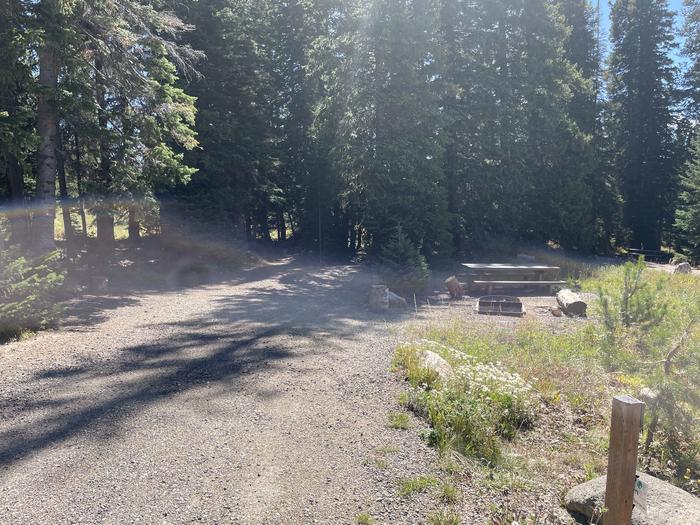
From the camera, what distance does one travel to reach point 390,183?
18.1 metres

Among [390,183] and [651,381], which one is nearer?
[651,381]

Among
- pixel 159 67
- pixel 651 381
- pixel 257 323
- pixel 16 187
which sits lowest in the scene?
pixel 257 323

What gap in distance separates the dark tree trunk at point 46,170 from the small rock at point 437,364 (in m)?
9.68

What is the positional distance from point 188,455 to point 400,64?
16.8 metres

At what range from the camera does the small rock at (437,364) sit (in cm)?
598

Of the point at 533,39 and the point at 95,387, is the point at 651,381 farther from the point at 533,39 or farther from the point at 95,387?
the point at 533,39

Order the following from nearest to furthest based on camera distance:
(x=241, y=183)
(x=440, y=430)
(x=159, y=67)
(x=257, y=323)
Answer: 1. (x=440, y=430)
2. (x=257, y=323)
3. (x=159, y=67)
4. (x=241, y=183)

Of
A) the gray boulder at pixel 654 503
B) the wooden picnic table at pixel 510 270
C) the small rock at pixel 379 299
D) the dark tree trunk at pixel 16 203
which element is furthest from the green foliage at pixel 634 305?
the dark tree trunk at pixel 16 203

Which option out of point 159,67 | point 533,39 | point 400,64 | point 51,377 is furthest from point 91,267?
point 533,39

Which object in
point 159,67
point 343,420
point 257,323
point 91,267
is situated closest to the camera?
point 343,420

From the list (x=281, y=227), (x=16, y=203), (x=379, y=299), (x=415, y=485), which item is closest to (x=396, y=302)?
(x=379, y=299)

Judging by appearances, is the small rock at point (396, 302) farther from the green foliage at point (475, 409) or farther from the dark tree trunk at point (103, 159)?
the dark tree trunk at point (103, 159)

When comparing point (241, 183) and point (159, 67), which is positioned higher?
point (159, 67)

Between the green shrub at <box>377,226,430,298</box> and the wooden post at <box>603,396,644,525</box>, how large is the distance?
418 inches
